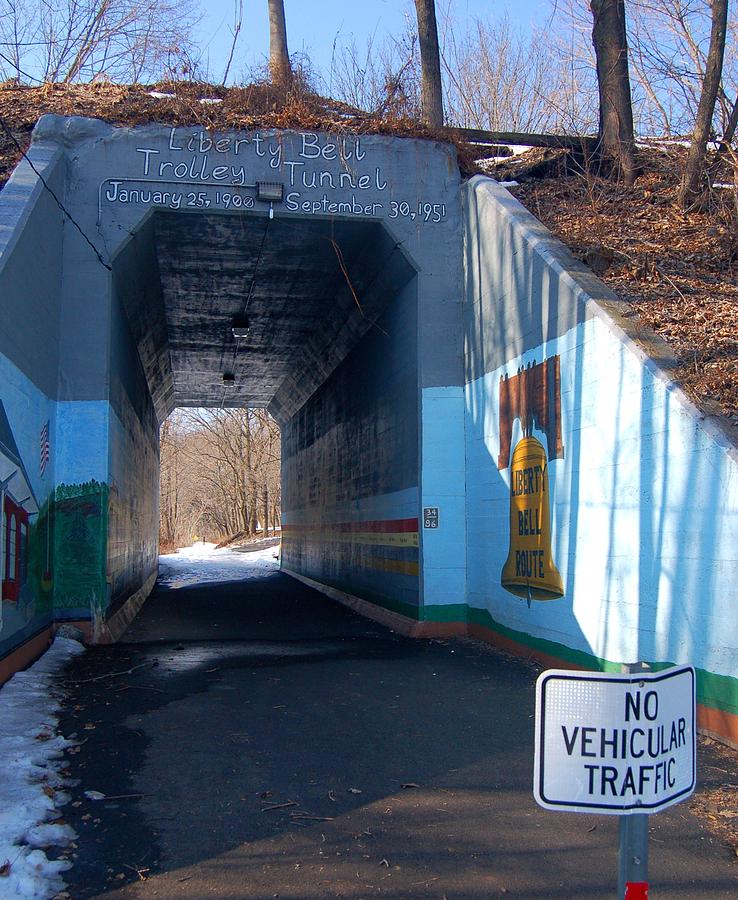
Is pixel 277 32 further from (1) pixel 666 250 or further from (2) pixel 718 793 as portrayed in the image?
(2) pixel 718 793

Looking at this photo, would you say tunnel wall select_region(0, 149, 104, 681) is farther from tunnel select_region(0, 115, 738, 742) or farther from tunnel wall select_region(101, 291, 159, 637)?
tunnel wall select_region(101, 291, 159, 637)

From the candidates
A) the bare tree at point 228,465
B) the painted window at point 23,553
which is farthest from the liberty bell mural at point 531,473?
the bare tree at point 228,465

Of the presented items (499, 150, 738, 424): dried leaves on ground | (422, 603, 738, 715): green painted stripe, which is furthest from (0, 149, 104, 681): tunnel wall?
(499, 150, 738, 424): dried leaves on ground

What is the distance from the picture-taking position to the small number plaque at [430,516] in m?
11.9

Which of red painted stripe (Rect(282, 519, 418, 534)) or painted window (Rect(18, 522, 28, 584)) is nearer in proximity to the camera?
painted window (Rect(18, 522, 28, 584))

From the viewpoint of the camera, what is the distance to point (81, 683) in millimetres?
8672

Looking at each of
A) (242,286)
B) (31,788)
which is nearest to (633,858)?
(31,788)

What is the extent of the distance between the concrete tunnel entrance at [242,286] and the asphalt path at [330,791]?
2453 mm

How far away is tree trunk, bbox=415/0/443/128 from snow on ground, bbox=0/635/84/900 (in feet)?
39.8

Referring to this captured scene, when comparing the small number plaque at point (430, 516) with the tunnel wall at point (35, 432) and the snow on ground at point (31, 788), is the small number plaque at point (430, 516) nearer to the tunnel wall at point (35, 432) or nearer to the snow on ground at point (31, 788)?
the tunnel wall at point (35, 432)

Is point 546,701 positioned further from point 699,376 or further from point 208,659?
point 208,659

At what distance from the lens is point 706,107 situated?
40.9 feet

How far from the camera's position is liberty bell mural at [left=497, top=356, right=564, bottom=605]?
30.2ft

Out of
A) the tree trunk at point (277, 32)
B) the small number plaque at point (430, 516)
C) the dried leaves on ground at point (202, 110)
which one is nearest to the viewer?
the small number plaque at point (430, 516)
